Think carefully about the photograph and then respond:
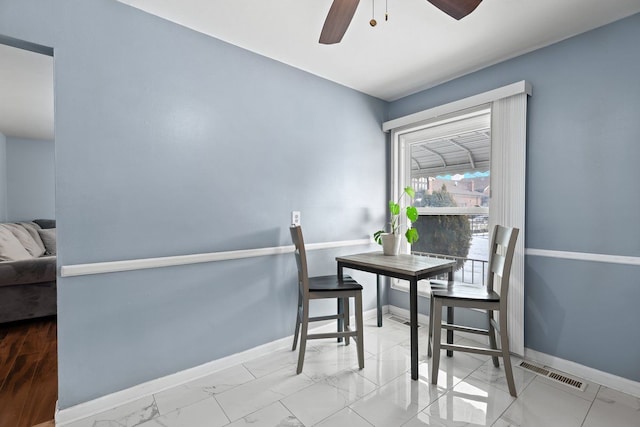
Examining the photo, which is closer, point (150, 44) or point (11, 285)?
point (150, 44)

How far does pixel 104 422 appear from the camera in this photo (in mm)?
1644

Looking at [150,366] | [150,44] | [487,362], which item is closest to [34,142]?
[150,44]

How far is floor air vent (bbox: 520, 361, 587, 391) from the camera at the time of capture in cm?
195

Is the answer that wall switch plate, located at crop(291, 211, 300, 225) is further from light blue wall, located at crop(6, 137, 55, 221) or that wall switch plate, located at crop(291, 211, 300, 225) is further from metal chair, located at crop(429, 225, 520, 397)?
light blue wall, located at crop(6, 137, 55, 221)

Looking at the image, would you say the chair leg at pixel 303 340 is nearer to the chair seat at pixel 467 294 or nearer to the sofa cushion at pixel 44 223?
the chair seat at pixel 467 294

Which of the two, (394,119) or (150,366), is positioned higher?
(394,119)

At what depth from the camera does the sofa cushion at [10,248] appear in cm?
324

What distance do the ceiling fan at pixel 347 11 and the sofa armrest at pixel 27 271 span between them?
362 centimetres

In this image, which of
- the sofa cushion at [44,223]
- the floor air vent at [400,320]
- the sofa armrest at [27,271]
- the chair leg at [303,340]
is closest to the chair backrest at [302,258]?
the chair leg at [303,340]

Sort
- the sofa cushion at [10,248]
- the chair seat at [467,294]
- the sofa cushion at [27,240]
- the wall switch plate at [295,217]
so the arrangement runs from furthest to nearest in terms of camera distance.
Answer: the sofa cushion at [27,240] < the sofa cushion at [10,248] < the wall switch plate at [295,217] < the chair seat at [467,294]

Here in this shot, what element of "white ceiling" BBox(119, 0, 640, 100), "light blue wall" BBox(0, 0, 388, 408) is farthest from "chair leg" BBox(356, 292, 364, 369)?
"white ceiling" BBox(119, 0, 640, 100)

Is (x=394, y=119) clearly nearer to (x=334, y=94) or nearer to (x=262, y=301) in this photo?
(x=334, y=94)

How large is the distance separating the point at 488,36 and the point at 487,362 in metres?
2.37

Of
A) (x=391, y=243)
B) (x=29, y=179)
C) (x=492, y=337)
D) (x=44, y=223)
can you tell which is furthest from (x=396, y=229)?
(x=29, y=179)
